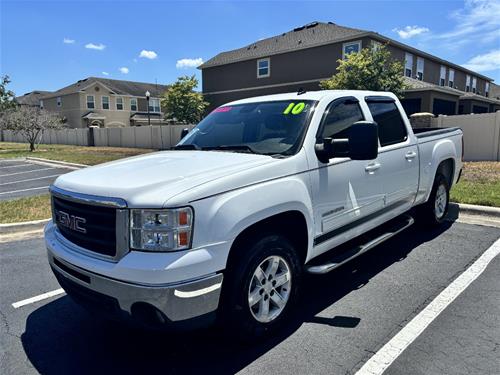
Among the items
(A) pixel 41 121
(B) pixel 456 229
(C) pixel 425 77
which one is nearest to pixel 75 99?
(A) pixel 41 121

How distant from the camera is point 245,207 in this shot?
2.77m

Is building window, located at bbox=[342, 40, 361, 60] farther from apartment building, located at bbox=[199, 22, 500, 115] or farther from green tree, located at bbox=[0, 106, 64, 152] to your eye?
green tree, located at bbox=[0, 106, 64, 152]

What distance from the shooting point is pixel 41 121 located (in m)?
29.9

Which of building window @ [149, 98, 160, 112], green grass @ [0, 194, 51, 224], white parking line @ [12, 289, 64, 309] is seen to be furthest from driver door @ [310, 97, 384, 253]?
building window @ [149, 98, 160, 112]

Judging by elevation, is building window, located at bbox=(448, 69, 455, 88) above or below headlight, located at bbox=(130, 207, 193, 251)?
above

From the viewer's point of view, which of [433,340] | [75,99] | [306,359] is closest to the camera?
[306,359]

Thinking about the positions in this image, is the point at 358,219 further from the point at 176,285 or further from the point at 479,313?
the point at 176,285

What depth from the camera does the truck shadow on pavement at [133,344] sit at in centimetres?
286

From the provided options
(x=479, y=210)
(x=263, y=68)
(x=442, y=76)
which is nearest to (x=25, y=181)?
(x=479, y=210)

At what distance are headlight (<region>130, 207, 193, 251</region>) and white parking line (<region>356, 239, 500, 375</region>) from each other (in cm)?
154

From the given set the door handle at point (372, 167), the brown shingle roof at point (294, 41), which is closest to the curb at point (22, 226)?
the door handle at point (372, 167)

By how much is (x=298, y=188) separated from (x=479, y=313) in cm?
201

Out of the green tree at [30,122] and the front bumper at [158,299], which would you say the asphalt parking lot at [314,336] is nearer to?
the front bumper at [158,299]

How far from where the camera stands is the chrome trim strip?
2.58 m
